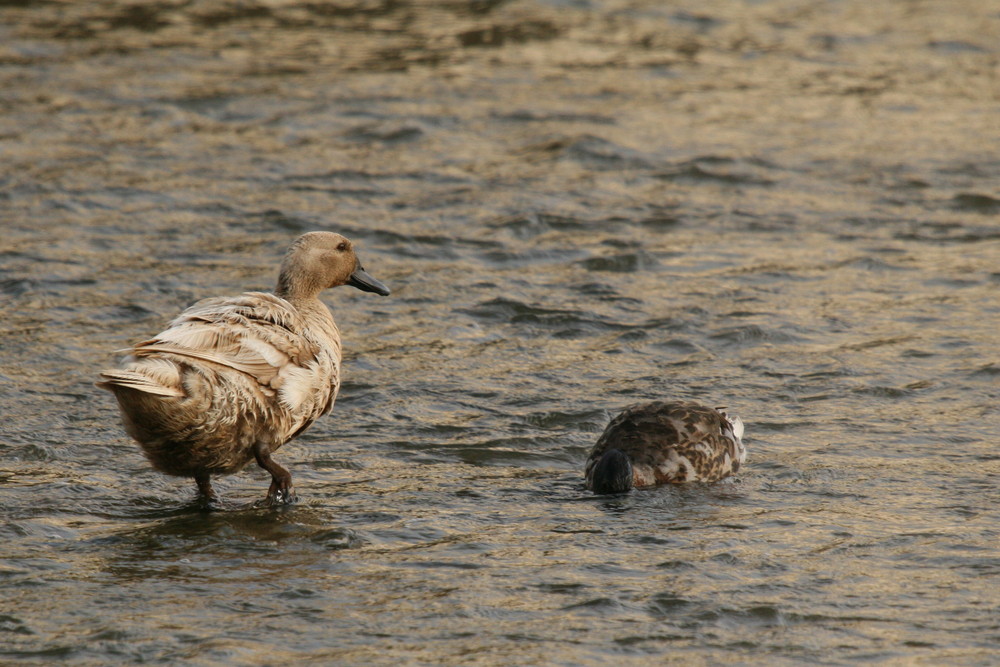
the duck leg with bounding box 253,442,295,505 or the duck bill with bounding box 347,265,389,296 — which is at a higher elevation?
the duck bill with bounding box 347,265,389,296

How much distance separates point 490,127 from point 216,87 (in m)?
3.45

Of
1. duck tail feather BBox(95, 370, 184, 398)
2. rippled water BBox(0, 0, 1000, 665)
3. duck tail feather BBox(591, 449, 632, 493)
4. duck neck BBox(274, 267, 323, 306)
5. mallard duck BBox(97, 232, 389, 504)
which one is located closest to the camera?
rippled water BBox(0, 0, 1000, 665)

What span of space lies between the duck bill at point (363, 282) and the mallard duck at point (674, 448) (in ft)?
6.23

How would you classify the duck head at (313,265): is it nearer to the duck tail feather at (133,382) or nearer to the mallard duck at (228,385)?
the mallard duck at (228,385)

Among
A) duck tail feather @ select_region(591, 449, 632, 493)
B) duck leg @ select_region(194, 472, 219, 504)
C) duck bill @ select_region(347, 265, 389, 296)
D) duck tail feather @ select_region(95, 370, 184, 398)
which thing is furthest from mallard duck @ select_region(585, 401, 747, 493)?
duck tail feather @ select_region(95, 370, 184, 398)

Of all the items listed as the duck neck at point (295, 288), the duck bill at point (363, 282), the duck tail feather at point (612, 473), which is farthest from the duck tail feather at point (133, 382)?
the duck tail feather at point (612, 473)

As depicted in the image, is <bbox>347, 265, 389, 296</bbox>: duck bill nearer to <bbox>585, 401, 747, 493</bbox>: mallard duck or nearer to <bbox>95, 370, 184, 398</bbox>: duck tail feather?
<bbox>585, 401, 747, 493</bbox>: mallard duck

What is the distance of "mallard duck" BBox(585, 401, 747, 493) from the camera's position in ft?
30.1

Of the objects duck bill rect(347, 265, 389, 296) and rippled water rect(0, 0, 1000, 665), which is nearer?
rippled water rect(0, 0, 1000, 665)

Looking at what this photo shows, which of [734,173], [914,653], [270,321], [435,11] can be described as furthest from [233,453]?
[435,11]

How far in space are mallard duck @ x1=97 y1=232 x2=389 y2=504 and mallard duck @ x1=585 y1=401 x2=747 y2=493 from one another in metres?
1.78

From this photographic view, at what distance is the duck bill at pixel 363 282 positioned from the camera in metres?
10.1

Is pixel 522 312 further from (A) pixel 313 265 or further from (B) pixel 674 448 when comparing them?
(B) pixel 674 448

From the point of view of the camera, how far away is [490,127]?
674 inches
